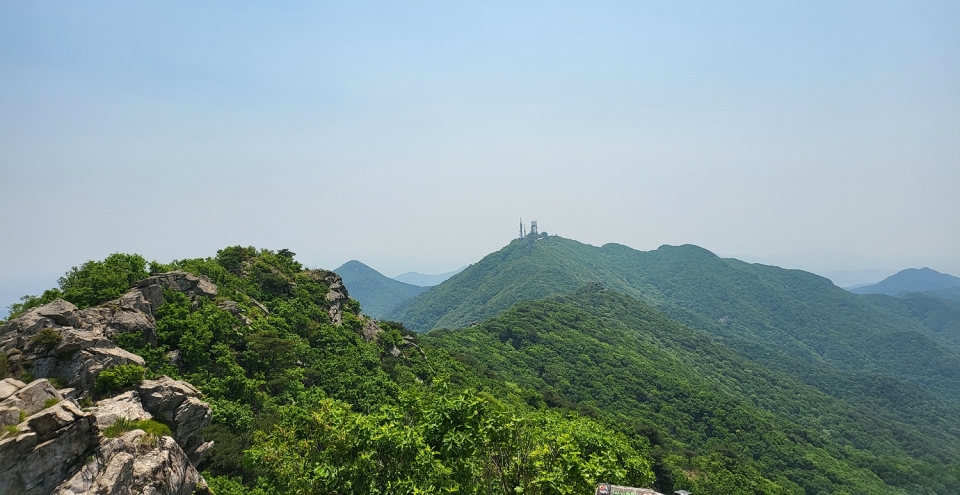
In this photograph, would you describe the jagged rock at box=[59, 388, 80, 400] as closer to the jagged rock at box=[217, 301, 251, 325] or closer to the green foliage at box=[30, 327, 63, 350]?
the green foliage at box=[30, 327, 63, 350]

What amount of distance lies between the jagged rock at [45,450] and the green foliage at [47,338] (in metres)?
7.25

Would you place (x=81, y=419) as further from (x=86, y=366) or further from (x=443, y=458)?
(x=443, y=458)

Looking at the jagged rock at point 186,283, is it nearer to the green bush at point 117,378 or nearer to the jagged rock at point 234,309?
the jagged rock at point 234,309

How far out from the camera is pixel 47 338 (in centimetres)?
1895

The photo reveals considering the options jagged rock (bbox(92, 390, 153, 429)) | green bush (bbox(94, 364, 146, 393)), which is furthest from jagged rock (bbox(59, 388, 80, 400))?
jagged rock (bbox(92, 390, 153, 429))

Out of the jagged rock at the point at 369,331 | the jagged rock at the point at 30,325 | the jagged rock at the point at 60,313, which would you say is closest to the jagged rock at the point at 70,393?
the jagged rock at the point at 30,325

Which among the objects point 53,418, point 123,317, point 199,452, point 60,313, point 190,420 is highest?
point 60,313

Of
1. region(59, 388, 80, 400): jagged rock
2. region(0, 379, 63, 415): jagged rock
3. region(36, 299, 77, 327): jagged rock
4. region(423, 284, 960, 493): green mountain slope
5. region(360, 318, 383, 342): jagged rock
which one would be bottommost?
region(423, 284, 960, 493): green mountain slope

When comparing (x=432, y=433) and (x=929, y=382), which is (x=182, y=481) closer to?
(x=432, y=433)

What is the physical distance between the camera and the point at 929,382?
182 meters

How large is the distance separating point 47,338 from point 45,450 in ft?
28.5

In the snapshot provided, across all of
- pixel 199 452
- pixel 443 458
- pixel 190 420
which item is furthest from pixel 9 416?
pixel 443 458

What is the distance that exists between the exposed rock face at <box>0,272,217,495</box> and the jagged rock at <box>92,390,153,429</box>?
0.03 m

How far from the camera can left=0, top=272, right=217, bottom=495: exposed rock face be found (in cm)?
1311
